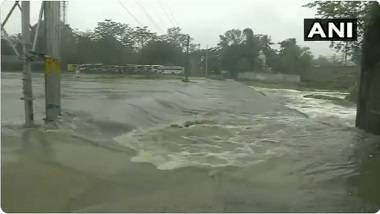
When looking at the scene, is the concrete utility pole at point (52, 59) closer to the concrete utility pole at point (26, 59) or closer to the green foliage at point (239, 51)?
the concrete utility pole at point (26, 59)

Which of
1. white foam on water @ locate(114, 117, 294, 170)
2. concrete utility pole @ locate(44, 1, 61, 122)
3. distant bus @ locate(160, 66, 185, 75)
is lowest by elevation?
white foam on water @ locate(114, 117, 294, 170)

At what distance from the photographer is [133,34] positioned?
50.4m

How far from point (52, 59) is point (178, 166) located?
13.1ft

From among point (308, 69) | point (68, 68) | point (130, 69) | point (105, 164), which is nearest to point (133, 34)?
point (130, 69)

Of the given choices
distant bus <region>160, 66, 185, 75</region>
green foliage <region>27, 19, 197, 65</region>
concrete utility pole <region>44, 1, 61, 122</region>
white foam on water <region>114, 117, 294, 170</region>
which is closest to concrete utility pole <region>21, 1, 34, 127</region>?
concrete utility pole <region>44, 1, 61, 122</region>

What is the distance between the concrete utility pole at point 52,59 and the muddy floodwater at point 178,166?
34 centimetres

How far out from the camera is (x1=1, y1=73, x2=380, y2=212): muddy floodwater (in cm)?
546

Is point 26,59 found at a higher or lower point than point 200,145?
higher

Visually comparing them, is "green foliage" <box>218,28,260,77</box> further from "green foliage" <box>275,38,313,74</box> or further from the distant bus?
the distant bus

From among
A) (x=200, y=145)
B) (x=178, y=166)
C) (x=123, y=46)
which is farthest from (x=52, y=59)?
(x=123, y=46)

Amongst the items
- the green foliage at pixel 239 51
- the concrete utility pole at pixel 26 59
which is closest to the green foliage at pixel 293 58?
the green foliage at pixel 239 51

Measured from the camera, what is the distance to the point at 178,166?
7.20 meters

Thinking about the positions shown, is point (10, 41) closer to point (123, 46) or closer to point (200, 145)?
point (200, 145)

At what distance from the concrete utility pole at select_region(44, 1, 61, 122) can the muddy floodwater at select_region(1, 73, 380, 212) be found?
337 mm
